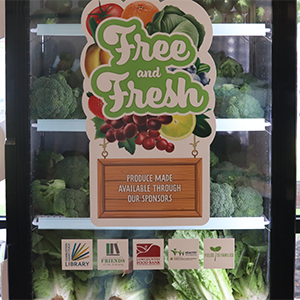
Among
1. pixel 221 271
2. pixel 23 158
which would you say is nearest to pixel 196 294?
pixel 221 271

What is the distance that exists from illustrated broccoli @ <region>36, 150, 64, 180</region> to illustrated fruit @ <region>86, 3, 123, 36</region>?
0.59 metres

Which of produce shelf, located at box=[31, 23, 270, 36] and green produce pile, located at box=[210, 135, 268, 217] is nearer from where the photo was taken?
produce shelf, located at box=[31, 23, 270, 36]

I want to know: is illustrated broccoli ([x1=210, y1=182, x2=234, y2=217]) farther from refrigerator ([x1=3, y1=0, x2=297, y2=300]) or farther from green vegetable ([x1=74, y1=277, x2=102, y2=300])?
green vegetable ([x1=74, y1=277, x2=102, y2=300])

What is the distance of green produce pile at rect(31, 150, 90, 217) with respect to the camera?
1426mm

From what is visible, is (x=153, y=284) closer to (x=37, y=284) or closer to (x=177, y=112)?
(x=37, y=284)

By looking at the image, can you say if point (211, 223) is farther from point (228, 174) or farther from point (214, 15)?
point (214, 15)

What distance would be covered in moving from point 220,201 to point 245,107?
449 millimetres

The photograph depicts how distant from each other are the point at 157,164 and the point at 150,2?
0.71m

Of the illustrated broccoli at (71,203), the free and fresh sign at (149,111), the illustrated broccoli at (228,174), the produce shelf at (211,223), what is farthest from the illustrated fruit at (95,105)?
the illustrated broccoli at (228,174)

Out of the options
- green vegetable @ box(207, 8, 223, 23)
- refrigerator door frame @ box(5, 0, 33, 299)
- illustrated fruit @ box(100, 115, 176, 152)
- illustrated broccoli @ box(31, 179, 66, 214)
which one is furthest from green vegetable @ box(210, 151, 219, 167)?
refrigerator door frame @ box(5, 0, 33, 299)

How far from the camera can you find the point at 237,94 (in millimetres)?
1429

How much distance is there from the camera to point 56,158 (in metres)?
1.48

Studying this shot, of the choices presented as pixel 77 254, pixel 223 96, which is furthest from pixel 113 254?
pixel 223 96

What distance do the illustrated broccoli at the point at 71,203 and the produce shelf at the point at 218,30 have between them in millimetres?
708
